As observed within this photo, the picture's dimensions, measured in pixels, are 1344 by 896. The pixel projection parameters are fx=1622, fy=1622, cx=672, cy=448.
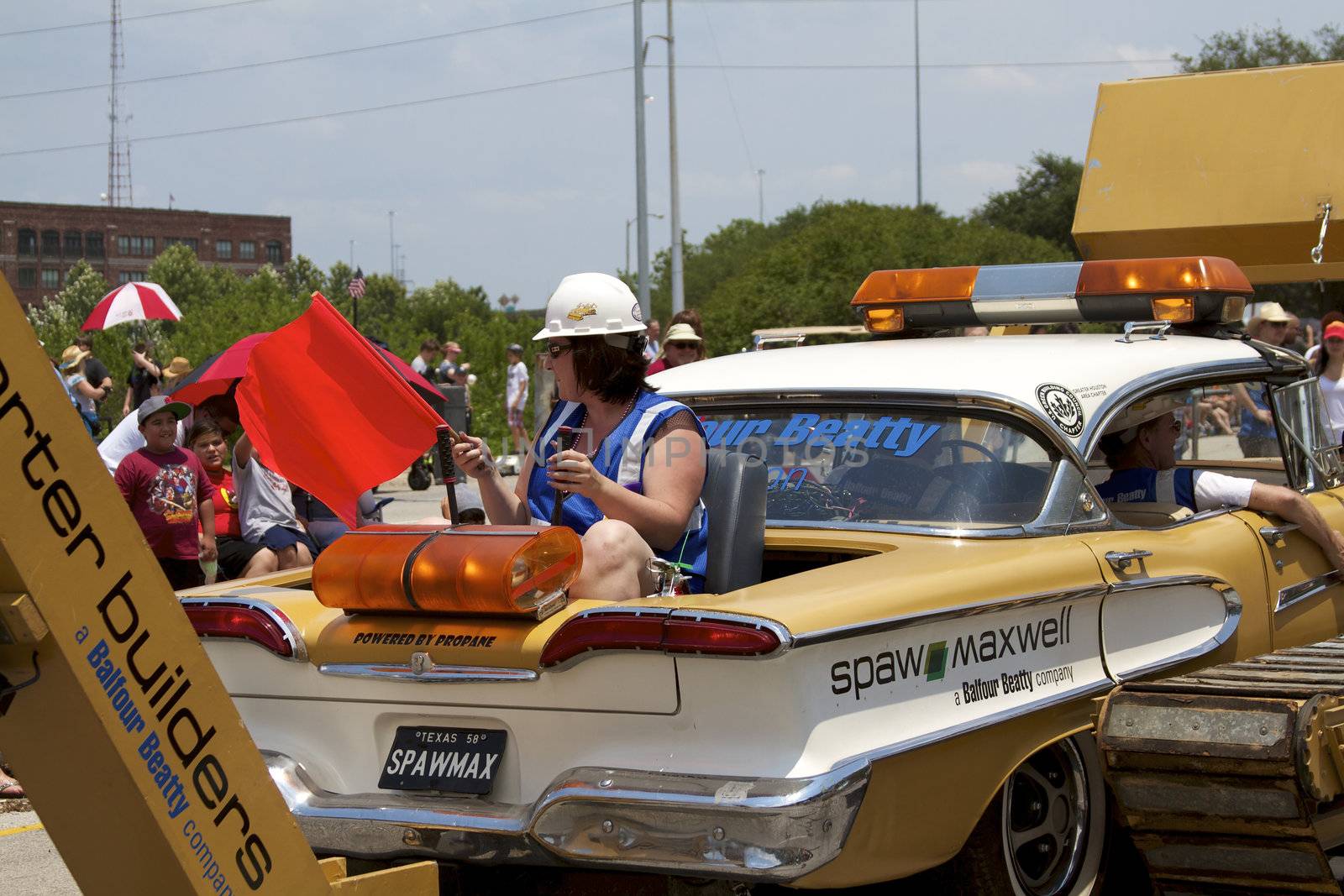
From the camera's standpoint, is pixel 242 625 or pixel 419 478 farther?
pixel 419 478

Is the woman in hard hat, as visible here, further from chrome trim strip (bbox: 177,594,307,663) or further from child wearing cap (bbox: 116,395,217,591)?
child wearing cap (bbox: 116,395,217,591)

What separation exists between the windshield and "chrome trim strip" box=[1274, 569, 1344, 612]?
114 centimetres

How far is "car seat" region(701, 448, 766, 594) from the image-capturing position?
15.1ft

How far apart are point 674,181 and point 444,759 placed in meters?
26.8

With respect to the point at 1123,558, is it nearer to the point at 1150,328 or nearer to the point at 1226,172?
the point at 1150,328

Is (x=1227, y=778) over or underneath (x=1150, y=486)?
underneath

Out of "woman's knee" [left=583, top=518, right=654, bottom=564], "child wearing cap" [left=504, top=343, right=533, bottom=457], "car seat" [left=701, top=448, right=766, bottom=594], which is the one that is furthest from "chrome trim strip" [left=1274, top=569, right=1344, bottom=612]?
"child wearing cap" [left=504, top=343, right=533, bottom=457]

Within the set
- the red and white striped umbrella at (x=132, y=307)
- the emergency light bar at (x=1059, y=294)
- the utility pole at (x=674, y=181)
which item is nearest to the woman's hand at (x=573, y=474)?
the emergency light bar at (x=1059, y=294)

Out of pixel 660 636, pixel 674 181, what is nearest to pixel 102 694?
pixel 660 636

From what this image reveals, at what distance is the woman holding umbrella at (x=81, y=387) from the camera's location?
1367cm

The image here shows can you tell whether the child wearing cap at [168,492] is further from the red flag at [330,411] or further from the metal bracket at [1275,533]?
the metal bracket at [1275,533]

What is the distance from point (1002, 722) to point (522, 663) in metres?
1.19

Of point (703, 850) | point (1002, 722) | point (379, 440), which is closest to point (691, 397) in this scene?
point (379, 440)

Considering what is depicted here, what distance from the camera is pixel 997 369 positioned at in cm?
495
